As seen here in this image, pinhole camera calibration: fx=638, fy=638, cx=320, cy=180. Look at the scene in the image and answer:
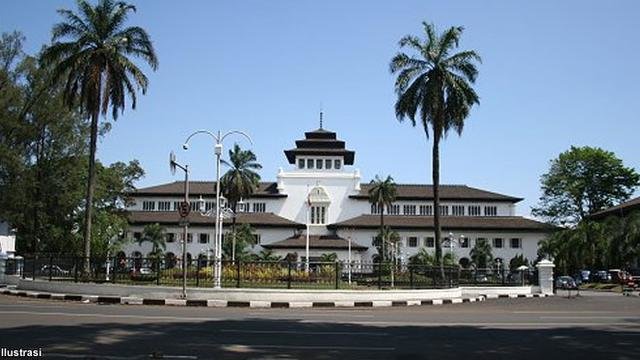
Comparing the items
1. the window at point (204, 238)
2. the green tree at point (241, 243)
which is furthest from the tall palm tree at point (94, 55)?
the window at point (204, 238)

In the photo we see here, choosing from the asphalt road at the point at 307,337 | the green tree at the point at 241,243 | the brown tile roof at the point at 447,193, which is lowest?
the asphalt road at the point at 307,337

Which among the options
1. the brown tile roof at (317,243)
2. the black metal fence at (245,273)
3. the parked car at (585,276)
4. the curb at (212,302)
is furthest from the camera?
the brown tile roof at (317,243)

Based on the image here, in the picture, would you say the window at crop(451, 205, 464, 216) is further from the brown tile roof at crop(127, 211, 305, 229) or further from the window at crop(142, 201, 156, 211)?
the window at crop(142, 201, 156, 211)

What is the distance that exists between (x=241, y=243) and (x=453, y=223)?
28.5 m

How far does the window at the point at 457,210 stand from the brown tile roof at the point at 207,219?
20.9 m

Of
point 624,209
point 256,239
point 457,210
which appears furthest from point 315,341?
point 457,210

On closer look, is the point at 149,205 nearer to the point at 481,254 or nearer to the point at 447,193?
the point at 447,193

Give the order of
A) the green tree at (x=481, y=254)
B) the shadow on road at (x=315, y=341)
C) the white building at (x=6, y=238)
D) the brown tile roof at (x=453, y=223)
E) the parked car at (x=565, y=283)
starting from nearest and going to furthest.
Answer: the shadow on road at (x=315, y=341) < the white building at (x=6, y=238) < the parked car at (x=565, y=283) < the green tree at (x=481, y=254) < the brown tile roof at (x=453, y=223)

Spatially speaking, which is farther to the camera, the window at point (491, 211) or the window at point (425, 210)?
the window at point (425, 210)

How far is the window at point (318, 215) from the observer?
87812 mm

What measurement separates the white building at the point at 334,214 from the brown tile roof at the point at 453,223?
13 centimetres

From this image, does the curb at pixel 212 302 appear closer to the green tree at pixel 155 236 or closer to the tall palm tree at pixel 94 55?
the tall palm tree at pixel 94 55

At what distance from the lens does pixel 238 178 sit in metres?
71.4

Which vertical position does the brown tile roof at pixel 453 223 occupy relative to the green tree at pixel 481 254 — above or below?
above
